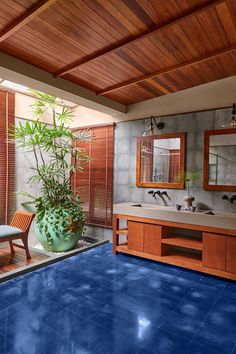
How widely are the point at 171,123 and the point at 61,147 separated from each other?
1946 millimetres

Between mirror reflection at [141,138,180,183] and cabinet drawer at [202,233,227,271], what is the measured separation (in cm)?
118

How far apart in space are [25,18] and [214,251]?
340cm

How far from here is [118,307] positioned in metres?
2.44

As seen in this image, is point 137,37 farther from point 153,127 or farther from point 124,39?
point 153,127

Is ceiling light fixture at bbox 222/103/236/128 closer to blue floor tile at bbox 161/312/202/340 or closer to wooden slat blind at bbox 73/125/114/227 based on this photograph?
wooden slat blind at bbox 73/125/114/227

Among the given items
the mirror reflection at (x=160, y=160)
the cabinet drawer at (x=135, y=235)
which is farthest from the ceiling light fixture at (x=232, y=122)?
the cabinet drawer at (x=135, y=235)

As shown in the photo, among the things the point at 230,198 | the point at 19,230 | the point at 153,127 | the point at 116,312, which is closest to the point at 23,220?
the point at 19,230

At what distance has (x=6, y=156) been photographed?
4.31 m

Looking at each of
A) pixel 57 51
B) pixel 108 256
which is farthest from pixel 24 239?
pixel 57 51

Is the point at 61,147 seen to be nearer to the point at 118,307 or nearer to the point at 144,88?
the point at 144,88

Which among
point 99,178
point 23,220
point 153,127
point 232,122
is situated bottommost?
point 23,220

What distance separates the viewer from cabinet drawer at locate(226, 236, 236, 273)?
9.91 feet

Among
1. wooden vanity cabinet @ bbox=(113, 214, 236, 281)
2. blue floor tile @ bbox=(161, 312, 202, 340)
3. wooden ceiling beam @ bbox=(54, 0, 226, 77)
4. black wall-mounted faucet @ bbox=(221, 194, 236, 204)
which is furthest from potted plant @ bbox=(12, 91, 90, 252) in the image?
black wall-mounted faucet @ bbox=(221, 194, 236, 204)

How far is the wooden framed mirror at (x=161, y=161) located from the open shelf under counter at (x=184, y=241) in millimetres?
817
